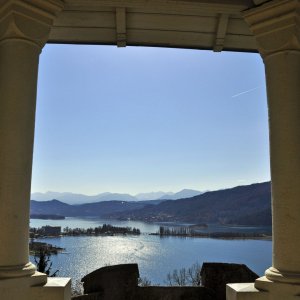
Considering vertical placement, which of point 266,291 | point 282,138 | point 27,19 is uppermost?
point 27,19

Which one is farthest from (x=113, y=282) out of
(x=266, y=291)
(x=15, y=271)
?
(x=266, y=291)

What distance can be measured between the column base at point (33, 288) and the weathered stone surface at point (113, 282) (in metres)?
4.62

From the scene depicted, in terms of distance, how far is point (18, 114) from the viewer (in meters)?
4.04

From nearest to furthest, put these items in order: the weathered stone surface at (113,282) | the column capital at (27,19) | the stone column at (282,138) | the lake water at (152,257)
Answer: the stone column at (282,138)
the column capital at (27,19)
the weathered stone surface at (113,282)
the lake water at (152,257)

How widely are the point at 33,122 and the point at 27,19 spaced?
3.83 feet

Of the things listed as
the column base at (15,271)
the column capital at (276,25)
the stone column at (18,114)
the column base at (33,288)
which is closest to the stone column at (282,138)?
the column capital at (276,25)

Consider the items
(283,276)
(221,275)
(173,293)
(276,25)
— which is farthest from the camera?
(221,275)

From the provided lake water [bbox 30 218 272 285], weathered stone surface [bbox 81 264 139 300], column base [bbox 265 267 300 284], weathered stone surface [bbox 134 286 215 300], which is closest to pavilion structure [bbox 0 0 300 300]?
column base [bbox 265 267 300 284]

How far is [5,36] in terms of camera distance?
420cm

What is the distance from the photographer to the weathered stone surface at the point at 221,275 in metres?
8.84

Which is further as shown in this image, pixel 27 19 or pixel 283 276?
pixel 27 19

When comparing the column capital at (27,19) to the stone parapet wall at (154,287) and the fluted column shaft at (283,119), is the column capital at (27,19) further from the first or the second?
the stone parapet wall at (154,287)

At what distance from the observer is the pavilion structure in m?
3.82

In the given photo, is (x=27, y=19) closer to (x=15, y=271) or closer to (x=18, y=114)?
(x=18, y=114)
